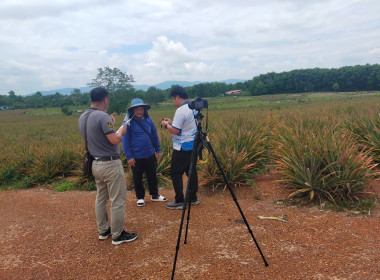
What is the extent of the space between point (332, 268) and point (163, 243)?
2057 millimetres

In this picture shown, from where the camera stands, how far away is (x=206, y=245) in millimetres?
3740

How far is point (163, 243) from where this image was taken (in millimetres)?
3893

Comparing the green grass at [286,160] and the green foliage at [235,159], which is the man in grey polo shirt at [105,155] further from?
the green grass at [286,160]

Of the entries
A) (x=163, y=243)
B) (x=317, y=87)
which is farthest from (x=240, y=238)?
(x=317, y=87)

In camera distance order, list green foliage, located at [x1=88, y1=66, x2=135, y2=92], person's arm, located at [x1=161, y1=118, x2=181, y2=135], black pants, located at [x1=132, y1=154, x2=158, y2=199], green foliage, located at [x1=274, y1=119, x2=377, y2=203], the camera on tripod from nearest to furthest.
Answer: the camera on tripod → person's arm, located at [x1=161, y1=118, x2=181, y2=135] → green foliage, located at [x1=274, y1=119, x2=377, y2=203] → black pants, located at [x1=132, y1=154, x2=158, y2=199] → green foliage, located at [x1=88, y1=66, x2=135, y2=92]

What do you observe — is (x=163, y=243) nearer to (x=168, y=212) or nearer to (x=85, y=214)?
(x=168, y=212)

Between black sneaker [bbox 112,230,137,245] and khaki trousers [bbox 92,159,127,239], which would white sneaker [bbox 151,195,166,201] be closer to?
black sneaker [bbox 112,230,137,245]

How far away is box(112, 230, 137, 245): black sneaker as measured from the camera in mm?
3937

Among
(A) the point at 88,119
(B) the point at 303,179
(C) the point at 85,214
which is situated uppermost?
(A) the point at 88,119

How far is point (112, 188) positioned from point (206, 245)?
1.45m

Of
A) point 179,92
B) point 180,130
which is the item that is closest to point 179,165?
point 180,130

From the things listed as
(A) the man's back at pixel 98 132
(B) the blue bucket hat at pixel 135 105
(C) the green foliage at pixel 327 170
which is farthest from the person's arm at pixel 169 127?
(C) the green foliage at pixel 327 170

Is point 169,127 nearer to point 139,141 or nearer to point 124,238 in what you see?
point 139,141

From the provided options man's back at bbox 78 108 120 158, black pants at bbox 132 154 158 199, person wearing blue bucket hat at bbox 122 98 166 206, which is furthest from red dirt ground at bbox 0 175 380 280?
man's back at bbox 78 108 120 158
